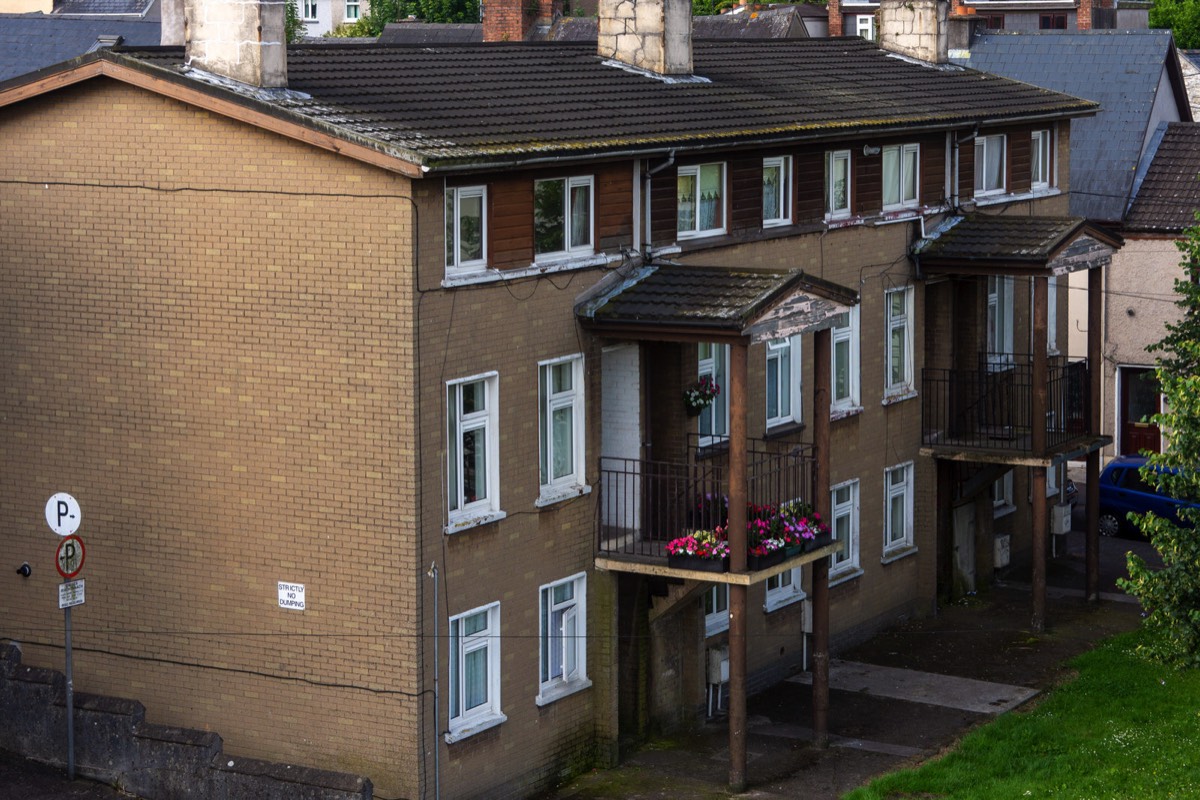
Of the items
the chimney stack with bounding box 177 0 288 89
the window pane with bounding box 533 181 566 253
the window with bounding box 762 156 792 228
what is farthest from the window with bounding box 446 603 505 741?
the window with bounding box 762 156 792 228

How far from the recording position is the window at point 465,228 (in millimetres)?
19156

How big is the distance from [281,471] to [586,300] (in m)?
4.06

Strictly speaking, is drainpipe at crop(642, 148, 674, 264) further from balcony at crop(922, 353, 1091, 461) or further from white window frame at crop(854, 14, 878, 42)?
white window frame at crop(854, 14, 878, 42)

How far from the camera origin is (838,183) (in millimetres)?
26375

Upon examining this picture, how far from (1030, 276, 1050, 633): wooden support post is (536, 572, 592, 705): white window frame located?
8.65 metres

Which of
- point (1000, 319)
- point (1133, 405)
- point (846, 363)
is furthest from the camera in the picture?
point (1133, 405)

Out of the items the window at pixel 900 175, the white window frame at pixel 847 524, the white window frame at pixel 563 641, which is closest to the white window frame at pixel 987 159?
the window at pixel 900 175

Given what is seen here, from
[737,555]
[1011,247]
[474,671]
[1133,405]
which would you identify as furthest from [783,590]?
[1133,405]

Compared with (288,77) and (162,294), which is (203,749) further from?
(288,77)

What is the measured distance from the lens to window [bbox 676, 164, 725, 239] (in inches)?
911

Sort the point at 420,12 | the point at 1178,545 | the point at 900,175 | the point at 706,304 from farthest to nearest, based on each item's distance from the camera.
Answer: the point at 420,12 < the point at 900,175 < the point at 1178,545 < the point at 706,304

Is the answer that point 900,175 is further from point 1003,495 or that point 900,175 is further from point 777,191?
point 1003,495

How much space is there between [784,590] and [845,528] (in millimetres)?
1879

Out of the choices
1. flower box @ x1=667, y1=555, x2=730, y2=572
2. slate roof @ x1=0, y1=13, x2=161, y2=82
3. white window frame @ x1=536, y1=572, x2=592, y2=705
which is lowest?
white window frame @ x1=536, y1=572, x2=592, y2=705
